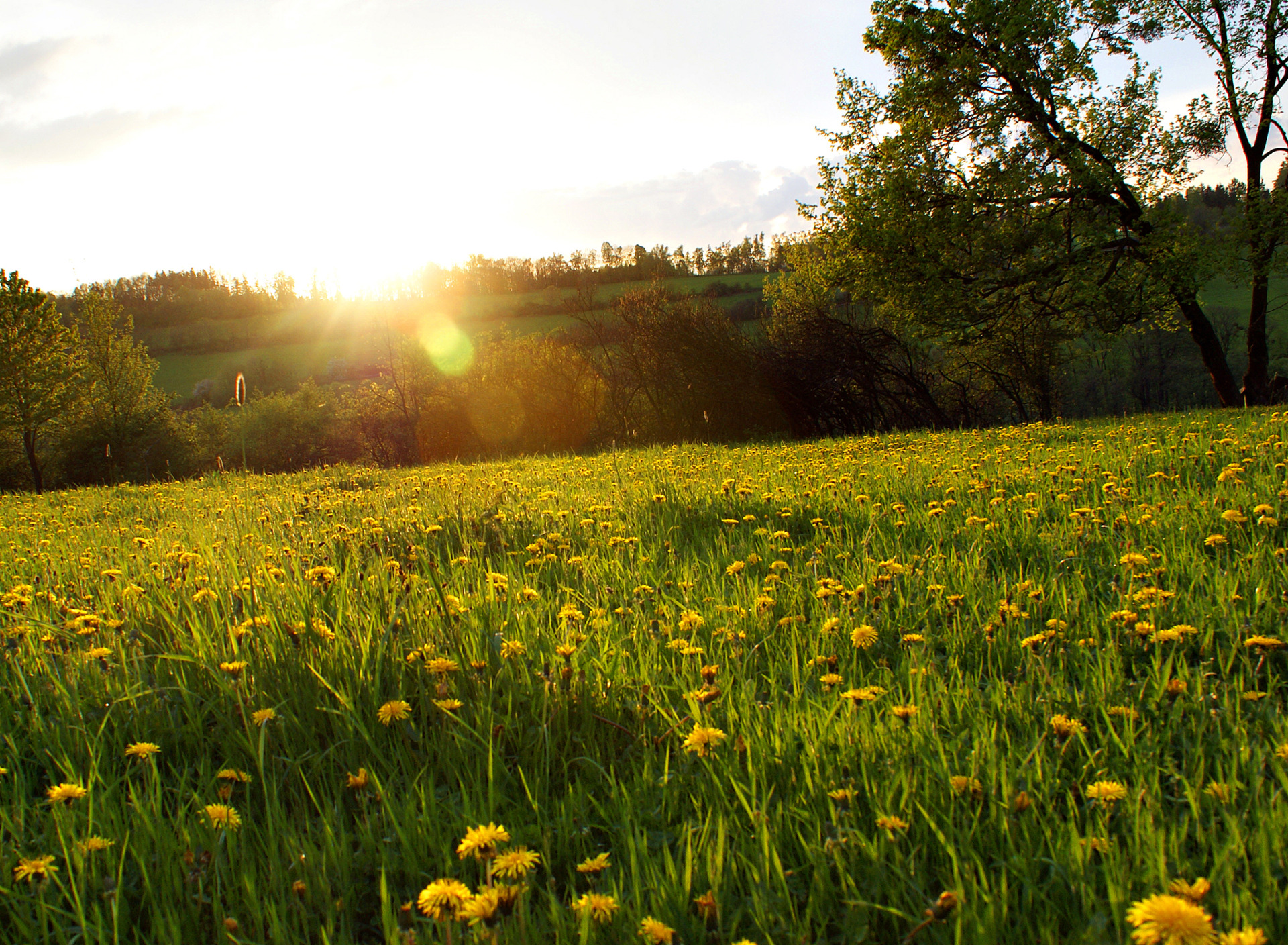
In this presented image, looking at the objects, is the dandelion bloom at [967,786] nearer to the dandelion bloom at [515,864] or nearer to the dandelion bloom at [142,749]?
the dandelion bloom at [515,864]

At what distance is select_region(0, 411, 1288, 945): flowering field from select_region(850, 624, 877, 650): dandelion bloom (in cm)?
10

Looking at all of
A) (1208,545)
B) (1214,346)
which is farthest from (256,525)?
(1214,346)

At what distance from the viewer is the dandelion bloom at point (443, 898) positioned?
1.15 metres

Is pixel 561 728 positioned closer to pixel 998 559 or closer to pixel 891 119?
pixel 998 559

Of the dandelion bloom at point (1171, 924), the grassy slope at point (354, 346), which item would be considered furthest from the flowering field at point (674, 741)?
the grassy slope at point (354, 346)

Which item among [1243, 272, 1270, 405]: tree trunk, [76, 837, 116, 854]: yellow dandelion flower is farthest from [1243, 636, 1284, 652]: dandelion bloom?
[1243, 272, 1270, 405]: tree trunk

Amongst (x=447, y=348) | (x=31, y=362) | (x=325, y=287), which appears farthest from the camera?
(x=325, y=287)

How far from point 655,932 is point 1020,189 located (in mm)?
19042

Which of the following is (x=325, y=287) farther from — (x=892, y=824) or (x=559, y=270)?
(x=892, y=824)

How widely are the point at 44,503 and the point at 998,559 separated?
48.4 ft

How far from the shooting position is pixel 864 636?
2303 mm

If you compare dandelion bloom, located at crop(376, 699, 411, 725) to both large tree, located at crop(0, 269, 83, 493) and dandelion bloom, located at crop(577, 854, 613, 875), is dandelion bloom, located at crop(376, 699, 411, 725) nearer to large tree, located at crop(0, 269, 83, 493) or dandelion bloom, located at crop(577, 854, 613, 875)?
dandelion bloom, located at crop(577, 854, 613, 875)

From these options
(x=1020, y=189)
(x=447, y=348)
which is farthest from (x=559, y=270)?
(x=1020, y=189)

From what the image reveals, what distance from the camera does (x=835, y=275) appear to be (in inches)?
734
